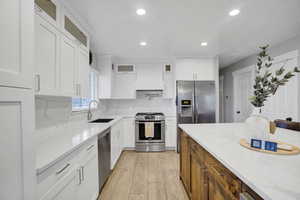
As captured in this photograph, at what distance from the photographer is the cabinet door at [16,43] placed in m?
0.66

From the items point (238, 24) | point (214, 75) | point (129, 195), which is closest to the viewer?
point (129, 195)

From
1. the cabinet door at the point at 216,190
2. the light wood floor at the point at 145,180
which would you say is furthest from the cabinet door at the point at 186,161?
the cabinet door at the point at 216,190

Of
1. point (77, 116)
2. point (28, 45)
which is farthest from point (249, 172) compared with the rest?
point (77, 116)

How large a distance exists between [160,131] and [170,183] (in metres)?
1.49

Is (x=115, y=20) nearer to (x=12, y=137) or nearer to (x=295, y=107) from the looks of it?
(x=12, y=137)

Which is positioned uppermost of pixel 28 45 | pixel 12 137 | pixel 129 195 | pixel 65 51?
pixel 65 51

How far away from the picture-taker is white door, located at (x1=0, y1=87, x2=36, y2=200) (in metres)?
0.64

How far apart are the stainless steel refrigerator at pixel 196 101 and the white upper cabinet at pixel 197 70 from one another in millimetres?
168

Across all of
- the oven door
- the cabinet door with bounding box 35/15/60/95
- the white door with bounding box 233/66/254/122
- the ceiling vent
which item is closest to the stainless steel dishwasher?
the cabinet door with bounding box 35/15/60/95

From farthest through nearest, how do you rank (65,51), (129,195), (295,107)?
(295,107)
(129,195)
(65,51)

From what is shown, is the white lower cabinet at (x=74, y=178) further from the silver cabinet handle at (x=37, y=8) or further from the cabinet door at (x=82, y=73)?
the silver cabinet handle at (x=37, y=8)

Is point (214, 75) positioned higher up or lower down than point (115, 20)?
lower down

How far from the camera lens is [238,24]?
84.3 inches

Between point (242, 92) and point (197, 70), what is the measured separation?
1.70m
